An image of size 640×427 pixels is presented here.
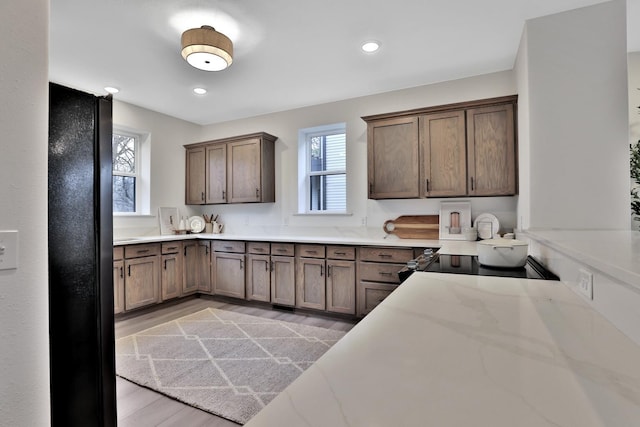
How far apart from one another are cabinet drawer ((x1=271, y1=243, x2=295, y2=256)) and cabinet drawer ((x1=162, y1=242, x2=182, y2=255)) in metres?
1.35

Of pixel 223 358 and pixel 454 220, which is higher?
pixel 454 220

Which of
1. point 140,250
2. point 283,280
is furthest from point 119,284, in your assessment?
point 283,280

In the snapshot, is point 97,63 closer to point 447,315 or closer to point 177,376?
point 177,376

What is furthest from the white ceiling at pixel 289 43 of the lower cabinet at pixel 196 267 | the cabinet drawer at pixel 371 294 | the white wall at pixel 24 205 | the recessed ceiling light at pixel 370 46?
the cabinet drawer at pixel 371 294

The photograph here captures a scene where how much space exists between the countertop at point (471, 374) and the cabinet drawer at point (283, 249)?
2934 mm

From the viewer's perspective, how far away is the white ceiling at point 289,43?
7.66 ft

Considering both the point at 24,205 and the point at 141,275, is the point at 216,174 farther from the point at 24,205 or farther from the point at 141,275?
the point at 24,205

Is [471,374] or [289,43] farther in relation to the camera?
[289,43]

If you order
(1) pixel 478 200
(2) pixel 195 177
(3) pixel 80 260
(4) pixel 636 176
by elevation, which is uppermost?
(2) pixel 195 177

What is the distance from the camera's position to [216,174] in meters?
4.79

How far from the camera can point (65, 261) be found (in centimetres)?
129

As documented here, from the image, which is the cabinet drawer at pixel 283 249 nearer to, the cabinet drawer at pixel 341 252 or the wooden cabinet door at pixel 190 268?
the cabinet drawer at pixel 341 252

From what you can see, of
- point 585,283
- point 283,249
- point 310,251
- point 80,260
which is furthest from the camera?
point 283,249

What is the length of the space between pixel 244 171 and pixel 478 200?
9.91 feet
